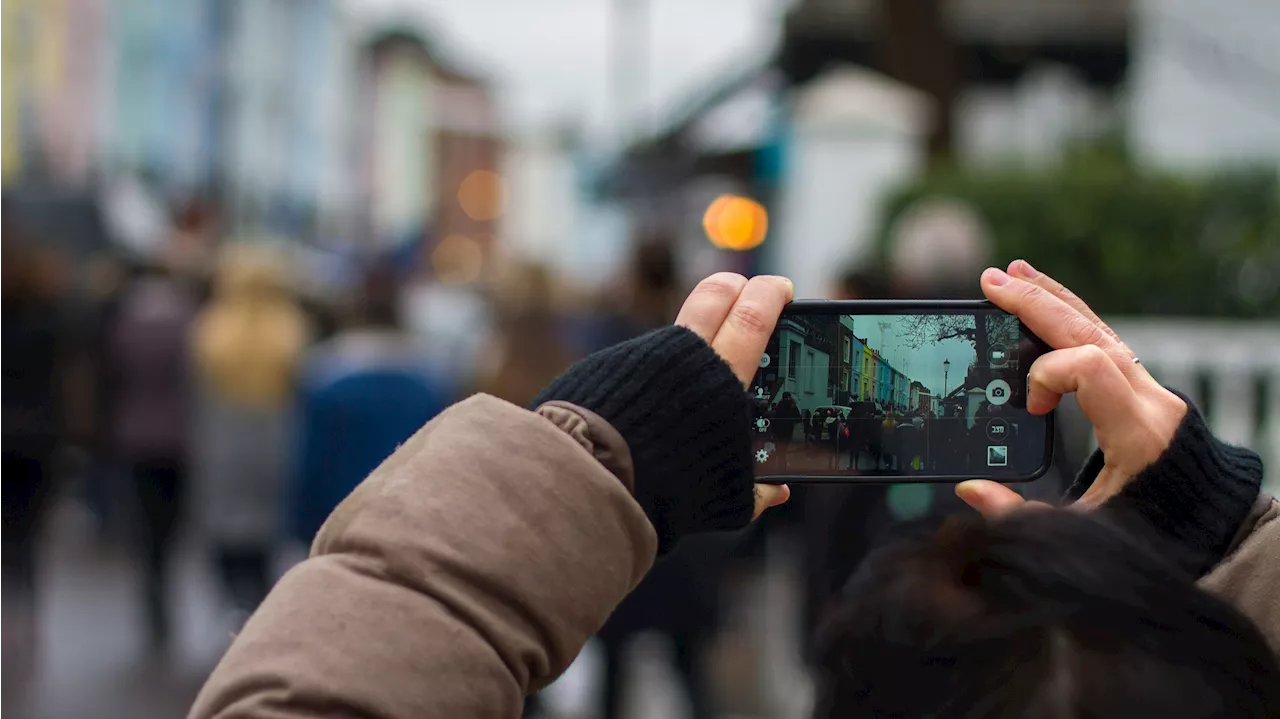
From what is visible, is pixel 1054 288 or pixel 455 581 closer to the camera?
pixel 455 581

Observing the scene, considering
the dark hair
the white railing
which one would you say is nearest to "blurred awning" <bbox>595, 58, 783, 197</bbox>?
the white railing

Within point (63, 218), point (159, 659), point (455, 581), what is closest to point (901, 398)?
point (455, 581)

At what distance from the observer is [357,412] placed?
518 cm

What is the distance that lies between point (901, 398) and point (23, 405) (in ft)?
17.0

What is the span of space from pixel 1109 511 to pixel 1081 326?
8.6 inches

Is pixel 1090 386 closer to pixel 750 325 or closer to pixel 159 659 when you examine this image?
pixel 750 325

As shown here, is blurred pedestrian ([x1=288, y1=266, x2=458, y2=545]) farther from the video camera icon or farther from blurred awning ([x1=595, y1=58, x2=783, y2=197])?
blurred awning ([x1=595, y1=58, x2=783, y2=197])

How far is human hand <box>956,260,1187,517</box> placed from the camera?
3.77 ft

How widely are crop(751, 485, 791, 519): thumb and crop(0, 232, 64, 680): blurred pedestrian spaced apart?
16.9 feet

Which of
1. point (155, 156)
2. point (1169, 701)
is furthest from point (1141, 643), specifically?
point (155, 156)

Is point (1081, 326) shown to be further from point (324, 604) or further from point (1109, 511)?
point (324, 604)

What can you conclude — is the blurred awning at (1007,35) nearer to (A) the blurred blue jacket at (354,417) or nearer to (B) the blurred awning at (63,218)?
(B) the blurred awning at (63,218)

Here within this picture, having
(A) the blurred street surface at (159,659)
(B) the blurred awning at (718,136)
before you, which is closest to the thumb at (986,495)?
(A) the blurred street surface at (159,659)

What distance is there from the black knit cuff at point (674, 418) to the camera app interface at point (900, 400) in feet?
0.65
